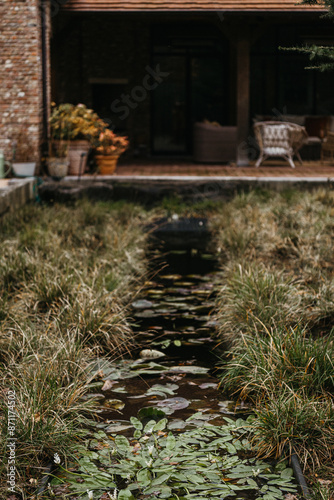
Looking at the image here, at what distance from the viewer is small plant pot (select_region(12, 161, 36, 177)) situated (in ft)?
37.2

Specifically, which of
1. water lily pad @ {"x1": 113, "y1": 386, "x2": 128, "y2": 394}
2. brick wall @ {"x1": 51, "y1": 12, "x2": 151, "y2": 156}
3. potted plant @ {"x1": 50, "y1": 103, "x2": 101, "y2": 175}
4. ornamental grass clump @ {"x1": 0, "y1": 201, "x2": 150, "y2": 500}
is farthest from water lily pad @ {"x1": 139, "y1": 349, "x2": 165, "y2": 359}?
brick wall @ {"x1": 51, "y1": 12, "x2": 151, "y2": 156}

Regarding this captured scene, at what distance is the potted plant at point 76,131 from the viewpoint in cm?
1177

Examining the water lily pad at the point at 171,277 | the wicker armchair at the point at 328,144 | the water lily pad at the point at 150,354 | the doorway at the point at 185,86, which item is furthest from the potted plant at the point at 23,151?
the water lily pad at the point at 150,354

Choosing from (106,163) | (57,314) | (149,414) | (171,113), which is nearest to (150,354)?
(57,314)

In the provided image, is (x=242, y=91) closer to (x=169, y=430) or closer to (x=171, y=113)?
(x=171, y=113)

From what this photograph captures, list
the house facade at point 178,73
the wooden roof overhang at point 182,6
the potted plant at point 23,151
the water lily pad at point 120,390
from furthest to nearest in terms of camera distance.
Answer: the house facade at point 178,73 < the wooden roof overhang at point 182,6 < the potted plant at point 23,151 < the water lily pad at point 120,390

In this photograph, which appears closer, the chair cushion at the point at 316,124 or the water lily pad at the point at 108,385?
the water lily pad at the point at 108,385

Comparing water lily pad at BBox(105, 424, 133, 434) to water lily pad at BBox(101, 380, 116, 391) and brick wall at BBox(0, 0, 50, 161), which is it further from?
brick wall at BBox(0, 0, 50, 161)

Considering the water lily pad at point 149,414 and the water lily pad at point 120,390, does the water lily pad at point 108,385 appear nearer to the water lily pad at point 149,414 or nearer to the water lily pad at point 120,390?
the water lily pad at point 120,390

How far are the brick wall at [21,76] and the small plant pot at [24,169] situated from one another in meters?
0.20

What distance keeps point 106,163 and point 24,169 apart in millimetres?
1393

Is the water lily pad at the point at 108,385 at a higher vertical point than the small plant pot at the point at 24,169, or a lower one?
lower

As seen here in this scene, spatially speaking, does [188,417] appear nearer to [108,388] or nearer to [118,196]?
[108,388]

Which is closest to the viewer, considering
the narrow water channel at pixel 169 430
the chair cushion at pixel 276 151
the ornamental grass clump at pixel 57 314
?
the narrow water channel at pixel 169 430
